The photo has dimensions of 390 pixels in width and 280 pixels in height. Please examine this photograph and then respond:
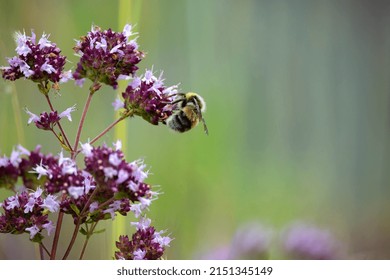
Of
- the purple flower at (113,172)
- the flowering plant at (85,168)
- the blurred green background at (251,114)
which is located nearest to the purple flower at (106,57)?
the flowering plant at (85,168)

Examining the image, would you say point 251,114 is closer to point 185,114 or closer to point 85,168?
point 185,114

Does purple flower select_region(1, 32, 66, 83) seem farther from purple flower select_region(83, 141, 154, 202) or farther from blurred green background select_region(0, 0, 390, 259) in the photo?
blurred green background select_region(0, 0, 390, 259)

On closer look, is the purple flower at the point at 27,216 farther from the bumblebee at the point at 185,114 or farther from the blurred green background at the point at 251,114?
the blurred green background at the point at 251,114

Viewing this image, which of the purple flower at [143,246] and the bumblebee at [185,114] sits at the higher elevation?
the bumblebee at [185,114]

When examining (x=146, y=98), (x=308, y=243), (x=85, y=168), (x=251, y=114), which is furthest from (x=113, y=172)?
(x=251, y=114)

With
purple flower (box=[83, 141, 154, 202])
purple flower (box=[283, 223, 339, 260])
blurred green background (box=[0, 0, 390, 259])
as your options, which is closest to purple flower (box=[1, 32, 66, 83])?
purple flower (box=[83, 141, 154, 202])

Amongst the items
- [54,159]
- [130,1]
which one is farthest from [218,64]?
[54,159]
